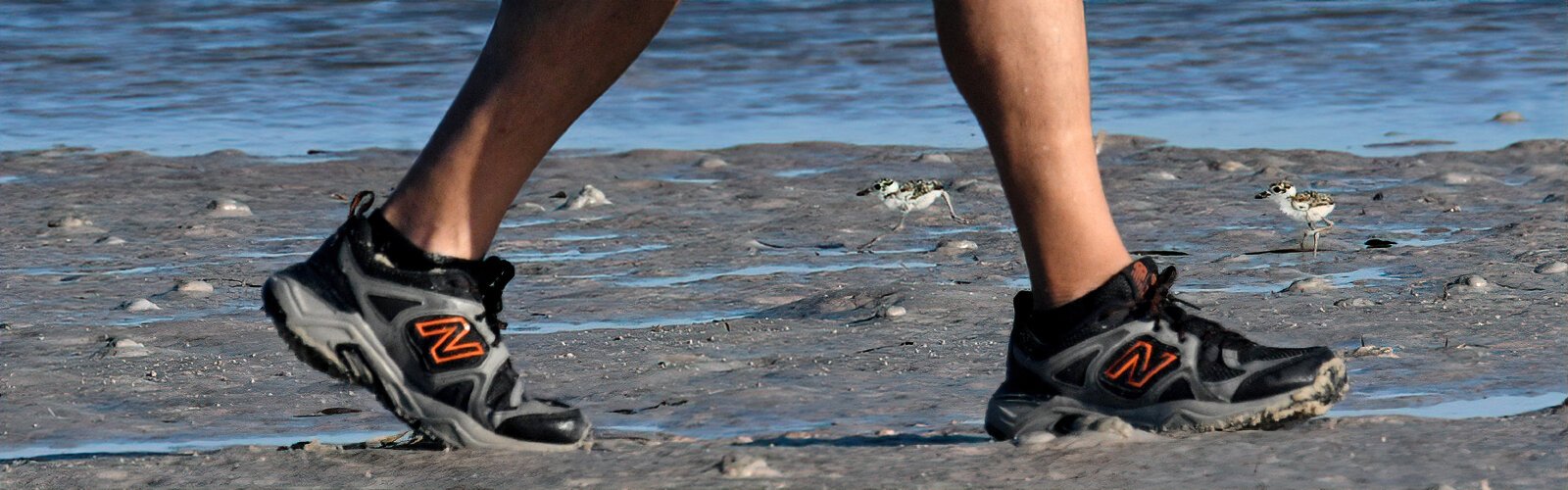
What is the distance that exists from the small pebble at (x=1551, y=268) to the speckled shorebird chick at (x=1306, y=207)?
2.07 feet

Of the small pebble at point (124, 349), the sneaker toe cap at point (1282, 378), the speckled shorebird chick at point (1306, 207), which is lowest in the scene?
the speckled shorebird chick at point (1306, 207)

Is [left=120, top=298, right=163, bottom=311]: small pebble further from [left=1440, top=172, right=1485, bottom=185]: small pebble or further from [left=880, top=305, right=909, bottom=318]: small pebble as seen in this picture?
[left=1440, top=172, right=1485, bottom=185]: small pebble

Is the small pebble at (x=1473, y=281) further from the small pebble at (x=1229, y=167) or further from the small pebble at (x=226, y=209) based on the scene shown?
the small pebble at (x=226, y=209)

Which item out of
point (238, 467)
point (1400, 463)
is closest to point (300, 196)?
point (238, 467)

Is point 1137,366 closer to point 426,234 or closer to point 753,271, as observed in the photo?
point 426,234

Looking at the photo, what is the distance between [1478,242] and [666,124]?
14.3ft

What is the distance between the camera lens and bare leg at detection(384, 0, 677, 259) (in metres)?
2.90

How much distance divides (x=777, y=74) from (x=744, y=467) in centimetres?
796

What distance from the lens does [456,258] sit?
2949 millimetres

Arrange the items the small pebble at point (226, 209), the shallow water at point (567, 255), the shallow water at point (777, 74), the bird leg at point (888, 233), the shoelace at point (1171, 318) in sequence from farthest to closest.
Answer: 1. the shallow water at point (777, 74)
2. the small pebble at point (226, 209)
3. the bird leg at point (888, 233)
4. the shallow water at point (567, 255)
5. the shoelace at point (1171, 318)

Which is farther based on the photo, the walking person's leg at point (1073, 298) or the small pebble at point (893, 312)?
the small pebble at point (893, 312)

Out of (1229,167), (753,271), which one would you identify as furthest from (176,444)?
(1229,167)

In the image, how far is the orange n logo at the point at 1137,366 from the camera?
9.80 feet

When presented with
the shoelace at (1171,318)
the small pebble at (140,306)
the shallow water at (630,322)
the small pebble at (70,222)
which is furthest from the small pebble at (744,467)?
the small pebble at (70,222)
